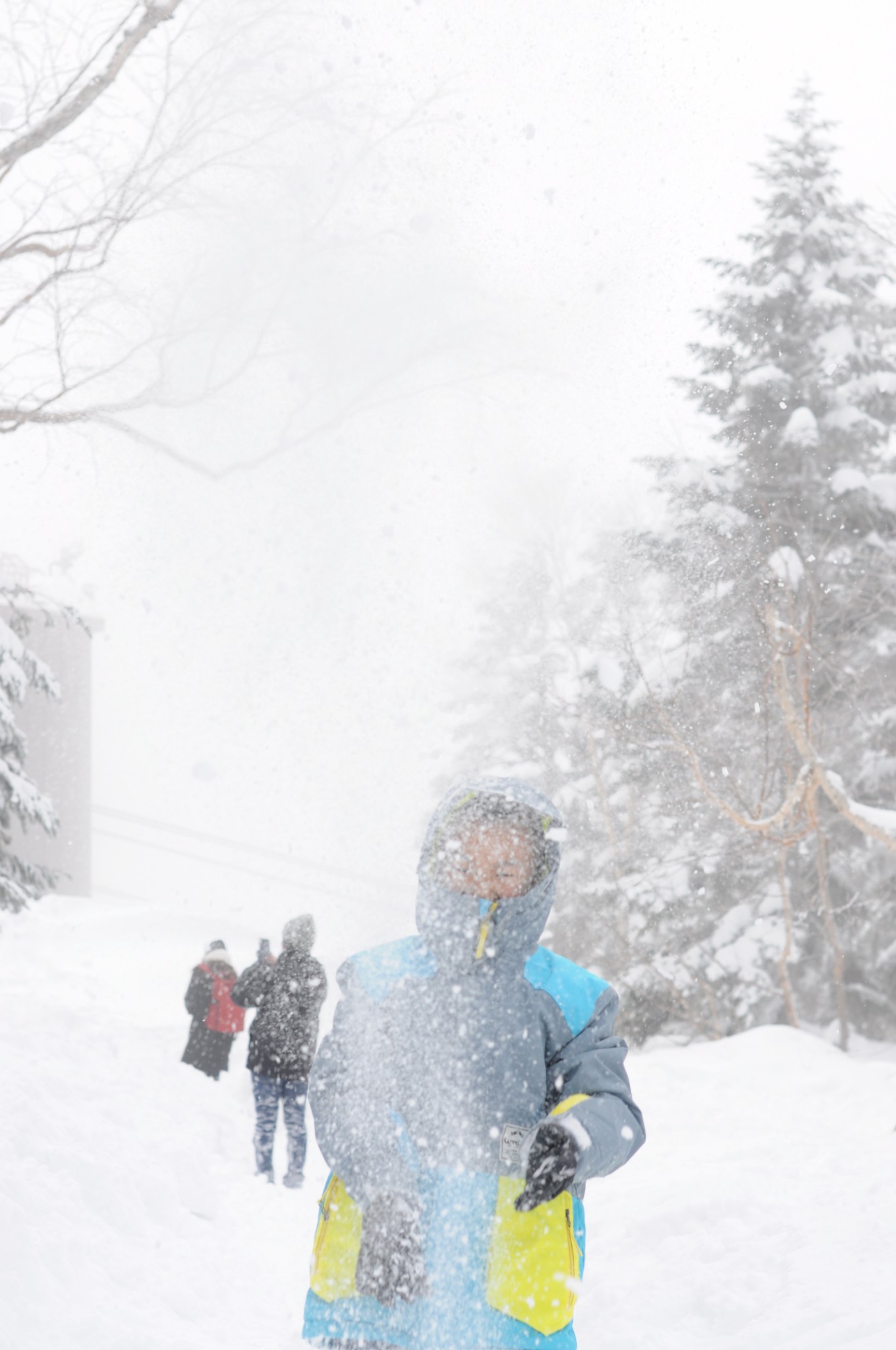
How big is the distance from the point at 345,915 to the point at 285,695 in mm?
6758

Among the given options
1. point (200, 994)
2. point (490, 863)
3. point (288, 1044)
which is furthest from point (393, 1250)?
point (200, 994)

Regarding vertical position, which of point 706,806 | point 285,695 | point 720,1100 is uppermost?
point 285,695

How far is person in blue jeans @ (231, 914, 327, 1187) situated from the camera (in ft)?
18.7

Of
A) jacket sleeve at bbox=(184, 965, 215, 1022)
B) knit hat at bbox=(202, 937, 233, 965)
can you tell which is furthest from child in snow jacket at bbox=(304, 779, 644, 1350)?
jacket sleeve at bbox=(184, 965, 215, 1022)

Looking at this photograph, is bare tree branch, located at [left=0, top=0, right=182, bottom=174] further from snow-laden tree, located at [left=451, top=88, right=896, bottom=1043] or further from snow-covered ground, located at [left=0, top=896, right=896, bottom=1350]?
snow-laden tree, located at [left=451, top=88, right=896, bottom=1043]

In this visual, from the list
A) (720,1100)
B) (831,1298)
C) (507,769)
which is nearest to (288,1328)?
(831,1298)

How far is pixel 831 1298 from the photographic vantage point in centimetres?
376

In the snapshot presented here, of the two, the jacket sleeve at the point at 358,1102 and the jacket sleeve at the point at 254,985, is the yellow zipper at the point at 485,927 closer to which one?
the jacket sleeve at the point at 358,1102

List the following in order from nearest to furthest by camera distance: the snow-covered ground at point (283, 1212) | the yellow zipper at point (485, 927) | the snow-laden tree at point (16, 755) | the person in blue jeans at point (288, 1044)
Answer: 1. the yellow zipper at point (485, 927)
2. the snow-covered ground at point (283, 1212)
3. the person in blue jeans at point (288, 1044)
4. the snow-laden tree at point (16, 755)

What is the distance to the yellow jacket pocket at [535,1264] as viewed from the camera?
5.79 feet

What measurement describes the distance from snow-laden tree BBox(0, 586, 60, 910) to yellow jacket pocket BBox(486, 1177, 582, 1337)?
7.48 meters

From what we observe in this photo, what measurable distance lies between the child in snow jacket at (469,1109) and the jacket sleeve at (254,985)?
4.17m

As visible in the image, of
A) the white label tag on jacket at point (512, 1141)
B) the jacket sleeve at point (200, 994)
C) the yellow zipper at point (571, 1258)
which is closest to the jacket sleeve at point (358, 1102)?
the white label tag on jacket at point (512, 1141)

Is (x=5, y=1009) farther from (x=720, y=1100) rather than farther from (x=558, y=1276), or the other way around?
(x=558, y=1276)
